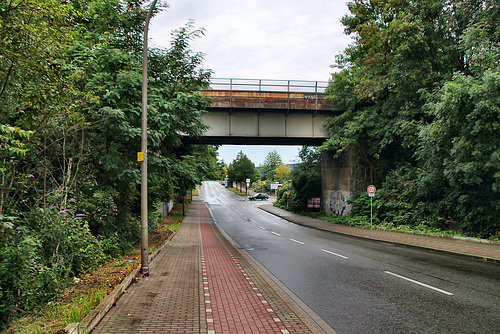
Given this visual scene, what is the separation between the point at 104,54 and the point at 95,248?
5892mm

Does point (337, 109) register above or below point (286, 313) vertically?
above

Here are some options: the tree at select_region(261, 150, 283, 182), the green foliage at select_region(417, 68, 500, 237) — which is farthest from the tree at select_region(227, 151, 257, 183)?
the green foliage at select_region(417, 68, 500, 237)

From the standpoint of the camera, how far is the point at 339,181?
28.0 metres

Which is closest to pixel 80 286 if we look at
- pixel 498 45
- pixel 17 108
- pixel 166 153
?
pixel 17 108

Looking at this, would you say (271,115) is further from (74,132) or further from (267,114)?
(74,132)

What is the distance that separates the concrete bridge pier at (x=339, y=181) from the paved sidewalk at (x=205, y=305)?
60.5 feet

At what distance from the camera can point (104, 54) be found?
34.2 ft

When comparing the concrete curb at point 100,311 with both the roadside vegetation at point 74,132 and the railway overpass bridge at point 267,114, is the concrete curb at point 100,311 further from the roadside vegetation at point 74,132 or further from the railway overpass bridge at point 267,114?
the railway overpass bridge at point 267,114

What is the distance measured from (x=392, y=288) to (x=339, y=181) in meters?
20.7

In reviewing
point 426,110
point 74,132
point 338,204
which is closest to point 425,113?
point 426,110

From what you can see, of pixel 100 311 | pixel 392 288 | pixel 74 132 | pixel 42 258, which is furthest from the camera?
pixel 74 132

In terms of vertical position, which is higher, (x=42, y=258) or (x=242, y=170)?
(x=242, y=170)

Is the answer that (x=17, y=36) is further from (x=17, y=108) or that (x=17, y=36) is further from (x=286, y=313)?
(x=286, y=313)

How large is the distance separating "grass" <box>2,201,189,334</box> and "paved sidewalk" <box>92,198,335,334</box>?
42 cm
